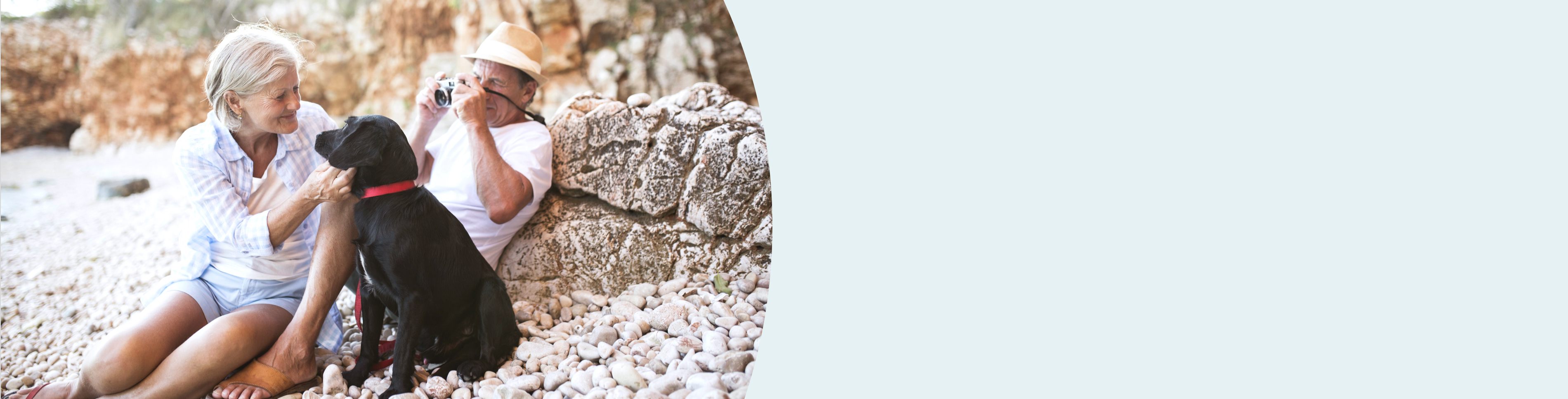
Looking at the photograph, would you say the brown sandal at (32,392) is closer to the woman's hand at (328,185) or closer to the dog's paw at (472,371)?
the woman's hand at (328,185)

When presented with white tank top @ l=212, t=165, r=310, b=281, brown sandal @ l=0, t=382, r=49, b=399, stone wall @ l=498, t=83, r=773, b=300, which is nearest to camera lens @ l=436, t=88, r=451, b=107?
stone wall @ l=498, t=83, r=773, b=300

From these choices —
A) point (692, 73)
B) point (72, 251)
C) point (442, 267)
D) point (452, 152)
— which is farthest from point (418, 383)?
point (72, 251)

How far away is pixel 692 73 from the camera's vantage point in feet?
10.6

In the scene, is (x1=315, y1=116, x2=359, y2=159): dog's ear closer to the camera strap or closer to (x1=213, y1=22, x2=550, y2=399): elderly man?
(x1=213, y1=22, x2=550, y2=399): elderly man

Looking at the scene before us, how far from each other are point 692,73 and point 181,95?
96.2 inches

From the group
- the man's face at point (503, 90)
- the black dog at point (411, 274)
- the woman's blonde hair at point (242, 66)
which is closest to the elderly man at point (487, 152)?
the man's face at point (503, 90)

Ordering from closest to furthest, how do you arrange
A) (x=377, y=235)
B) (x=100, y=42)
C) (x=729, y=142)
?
(x=377, y=235), (x=729, y=142), (x=100, y=42)

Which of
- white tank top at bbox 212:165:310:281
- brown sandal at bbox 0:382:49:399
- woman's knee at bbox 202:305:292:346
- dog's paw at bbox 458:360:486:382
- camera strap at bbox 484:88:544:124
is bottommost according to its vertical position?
brown sandal at bbox 0:382:49:399

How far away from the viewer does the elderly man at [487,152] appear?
2.71m

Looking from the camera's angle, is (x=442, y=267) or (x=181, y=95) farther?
(x=181, y=95)

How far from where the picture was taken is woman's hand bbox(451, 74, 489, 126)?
2703 millimetres

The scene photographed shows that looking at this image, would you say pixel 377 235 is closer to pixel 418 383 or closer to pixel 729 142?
pixel 418 383

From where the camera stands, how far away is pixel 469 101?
107 inches

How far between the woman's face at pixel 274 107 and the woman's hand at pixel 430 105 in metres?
0.38
